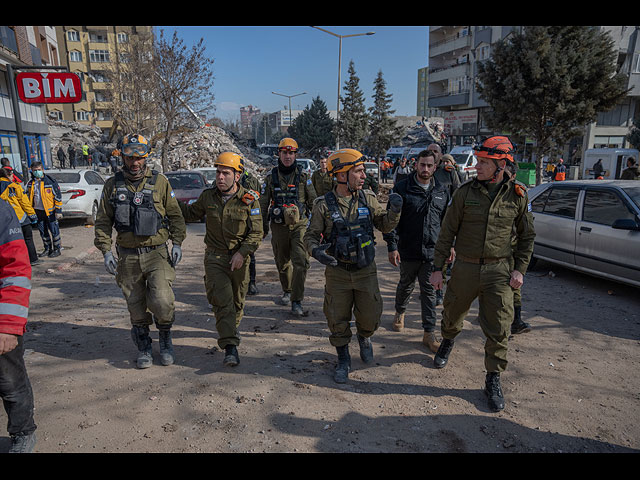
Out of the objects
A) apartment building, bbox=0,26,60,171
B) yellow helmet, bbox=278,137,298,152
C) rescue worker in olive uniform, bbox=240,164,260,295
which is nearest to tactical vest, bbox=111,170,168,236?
rescue worker in olive uniform, bbox=240,164,260,295

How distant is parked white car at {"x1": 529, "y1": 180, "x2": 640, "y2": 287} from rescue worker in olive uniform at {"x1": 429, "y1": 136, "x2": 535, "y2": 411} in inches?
129

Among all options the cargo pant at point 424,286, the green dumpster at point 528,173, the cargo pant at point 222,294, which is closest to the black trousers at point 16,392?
the cargo pant at point 222,294

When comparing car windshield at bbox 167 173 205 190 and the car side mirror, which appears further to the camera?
car windshield at bbox 167 173 205 190

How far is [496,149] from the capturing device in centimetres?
341

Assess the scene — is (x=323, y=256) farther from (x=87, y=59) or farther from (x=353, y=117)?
(x=87, y=59)

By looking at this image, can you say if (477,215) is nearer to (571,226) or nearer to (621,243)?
(621,243)

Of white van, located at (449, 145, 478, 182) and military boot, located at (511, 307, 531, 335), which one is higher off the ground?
white van, located at (449, 145, 478, 182)

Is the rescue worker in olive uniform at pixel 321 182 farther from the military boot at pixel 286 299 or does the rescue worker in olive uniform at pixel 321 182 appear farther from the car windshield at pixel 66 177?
the car windshield at pixel 66 177

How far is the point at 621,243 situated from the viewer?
232 inches

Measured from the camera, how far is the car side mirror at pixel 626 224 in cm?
562

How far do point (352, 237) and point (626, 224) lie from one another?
428 cm

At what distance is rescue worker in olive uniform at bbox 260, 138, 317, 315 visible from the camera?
5445mm

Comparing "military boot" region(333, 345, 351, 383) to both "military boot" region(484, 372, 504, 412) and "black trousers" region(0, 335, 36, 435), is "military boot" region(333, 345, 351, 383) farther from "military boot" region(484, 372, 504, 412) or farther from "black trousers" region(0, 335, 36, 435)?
"black trousers" region(0, 335, 36, 435)
